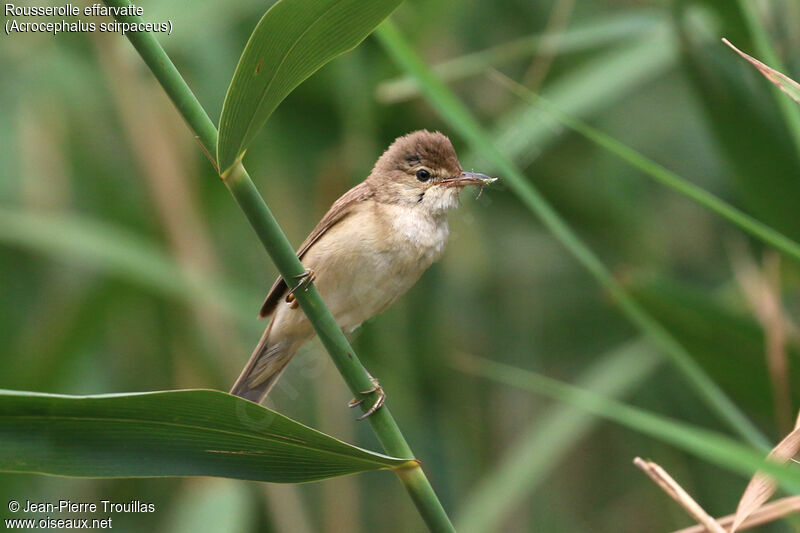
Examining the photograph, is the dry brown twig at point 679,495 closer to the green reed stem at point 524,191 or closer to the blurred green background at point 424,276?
the green reed stem at point 524,191

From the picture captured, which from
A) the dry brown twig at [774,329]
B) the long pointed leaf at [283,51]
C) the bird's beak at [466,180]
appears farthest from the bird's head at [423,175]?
the long pointed leaf at [283,51]

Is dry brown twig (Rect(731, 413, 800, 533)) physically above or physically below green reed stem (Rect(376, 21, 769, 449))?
below

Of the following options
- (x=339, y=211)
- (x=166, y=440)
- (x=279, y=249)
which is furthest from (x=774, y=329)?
(x=166, y=440)

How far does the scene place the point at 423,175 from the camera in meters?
2.36

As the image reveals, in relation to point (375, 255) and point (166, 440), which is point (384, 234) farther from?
point (166, 440)

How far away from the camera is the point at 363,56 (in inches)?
120

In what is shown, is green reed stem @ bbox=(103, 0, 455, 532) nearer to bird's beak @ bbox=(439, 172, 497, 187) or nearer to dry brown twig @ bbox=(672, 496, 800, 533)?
dry brown twig @ bbox=(672, 496, 800, 533)

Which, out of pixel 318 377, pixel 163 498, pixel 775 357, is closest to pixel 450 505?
pixel 318 377

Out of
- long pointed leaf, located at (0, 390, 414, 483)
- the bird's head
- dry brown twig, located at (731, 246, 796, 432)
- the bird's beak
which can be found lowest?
dry brown twig, located at (731, 246, 796, 432)

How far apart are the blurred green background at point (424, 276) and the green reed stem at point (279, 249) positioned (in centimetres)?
127

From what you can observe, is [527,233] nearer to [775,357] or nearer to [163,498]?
[775,357]

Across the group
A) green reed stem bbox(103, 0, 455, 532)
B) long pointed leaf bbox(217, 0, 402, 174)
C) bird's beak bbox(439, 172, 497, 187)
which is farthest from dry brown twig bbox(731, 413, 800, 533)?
bird's beak bbox(439, 172, 497, 187)

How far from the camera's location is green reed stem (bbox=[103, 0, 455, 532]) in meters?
1.23

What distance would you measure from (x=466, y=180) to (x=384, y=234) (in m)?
0.26
